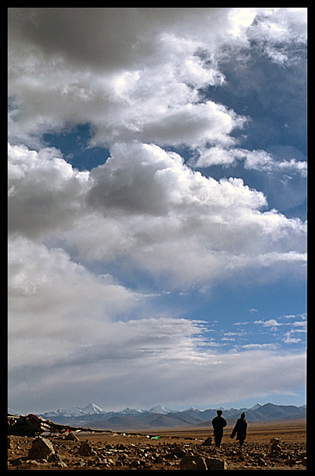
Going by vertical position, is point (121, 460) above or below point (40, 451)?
below

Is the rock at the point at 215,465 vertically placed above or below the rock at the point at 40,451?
below

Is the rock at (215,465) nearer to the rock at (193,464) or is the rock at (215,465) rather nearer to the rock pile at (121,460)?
the rock pile at (121,460)

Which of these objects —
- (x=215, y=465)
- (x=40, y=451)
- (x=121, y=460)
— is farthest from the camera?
(x=121, y=460)

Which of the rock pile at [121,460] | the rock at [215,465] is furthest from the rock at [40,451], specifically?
the rock at [215,465]

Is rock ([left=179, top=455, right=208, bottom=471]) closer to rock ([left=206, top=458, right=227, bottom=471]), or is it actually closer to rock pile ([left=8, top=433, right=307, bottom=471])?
rock pile ([left=8, top=433, right=307, bottom=471])

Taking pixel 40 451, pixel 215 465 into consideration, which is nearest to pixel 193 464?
pixel 215 465

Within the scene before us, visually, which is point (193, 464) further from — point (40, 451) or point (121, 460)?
point (40, 451)
